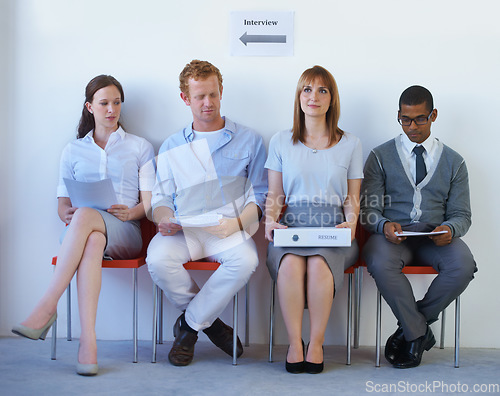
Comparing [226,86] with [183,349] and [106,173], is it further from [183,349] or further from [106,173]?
[183,349]

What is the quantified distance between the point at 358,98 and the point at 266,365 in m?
1.47

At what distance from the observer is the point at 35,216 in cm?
325

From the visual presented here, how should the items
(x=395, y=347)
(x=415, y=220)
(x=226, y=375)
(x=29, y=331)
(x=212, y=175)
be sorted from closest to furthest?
(x=29, y=331), (x=226, y=375), (x=395, y=347), (x=415, y=220), (x=212, y=175)

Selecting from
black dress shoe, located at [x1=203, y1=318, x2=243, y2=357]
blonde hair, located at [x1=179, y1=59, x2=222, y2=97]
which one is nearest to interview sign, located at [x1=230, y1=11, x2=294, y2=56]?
blonde hair, located at [x1=179, y1=59, x2=222, y2=97]

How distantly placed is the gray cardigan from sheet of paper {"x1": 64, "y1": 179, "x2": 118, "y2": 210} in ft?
4.11

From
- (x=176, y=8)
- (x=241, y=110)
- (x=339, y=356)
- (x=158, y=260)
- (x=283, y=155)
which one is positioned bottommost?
(x=339, y=356)

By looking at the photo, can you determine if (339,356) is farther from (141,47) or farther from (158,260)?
(141,47)

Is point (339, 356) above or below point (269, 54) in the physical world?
below

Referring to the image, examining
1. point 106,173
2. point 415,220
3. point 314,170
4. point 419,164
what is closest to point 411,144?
point 419,164

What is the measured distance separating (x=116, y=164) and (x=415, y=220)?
1534mm

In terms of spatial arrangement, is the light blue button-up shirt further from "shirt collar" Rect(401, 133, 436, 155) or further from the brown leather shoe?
"shirt collar" Rect(401, 133, 436, 155)

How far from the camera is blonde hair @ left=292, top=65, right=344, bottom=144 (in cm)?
284

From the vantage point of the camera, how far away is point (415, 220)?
9.47ft

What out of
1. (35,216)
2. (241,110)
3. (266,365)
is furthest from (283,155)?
(35,216)
